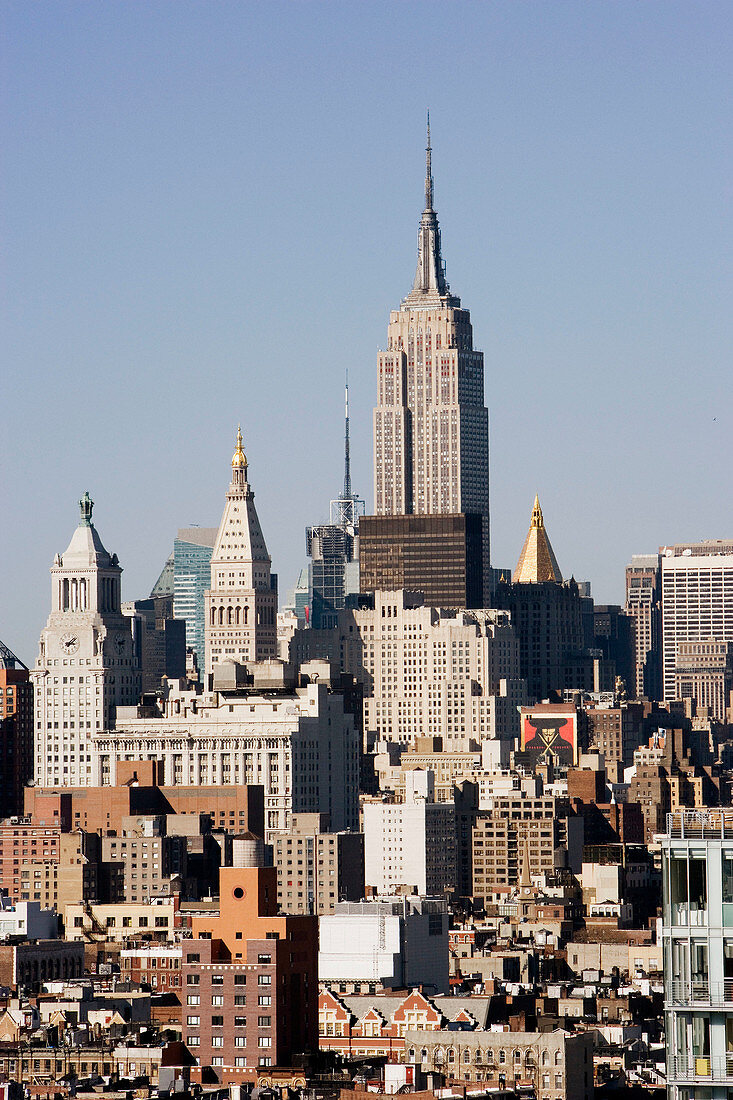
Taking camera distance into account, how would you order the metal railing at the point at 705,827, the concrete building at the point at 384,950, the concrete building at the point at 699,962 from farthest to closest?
the concrete building at the point at 384,950 < the metal railing at the point at 705,827 < the concrete building at the point at 699,962

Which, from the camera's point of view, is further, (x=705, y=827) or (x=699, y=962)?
(x=705, y=827)

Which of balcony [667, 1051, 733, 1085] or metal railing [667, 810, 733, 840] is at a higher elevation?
metal railing [667, 810, 733, 840]

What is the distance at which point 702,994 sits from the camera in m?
59.1

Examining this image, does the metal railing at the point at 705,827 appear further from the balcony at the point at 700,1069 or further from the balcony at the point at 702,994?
the balcony at the point at 700,1069

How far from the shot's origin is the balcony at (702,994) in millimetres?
58875

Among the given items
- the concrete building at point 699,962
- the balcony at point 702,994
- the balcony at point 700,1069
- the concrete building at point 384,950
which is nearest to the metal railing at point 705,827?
the concrete building at point 699,962

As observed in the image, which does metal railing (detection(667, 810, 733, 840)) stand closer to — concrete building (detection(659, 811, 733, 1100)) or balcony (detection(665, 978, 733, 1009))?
concrete building (detection(659, 811, 733, 1100))

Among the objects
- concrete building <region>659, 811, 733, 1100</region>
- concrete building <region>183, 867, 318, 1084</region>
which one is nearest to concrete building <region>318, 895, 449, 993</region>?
concrete building <region>183, 867, 318, 1084</region>

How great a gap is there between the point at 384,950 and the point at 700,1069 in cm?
11225

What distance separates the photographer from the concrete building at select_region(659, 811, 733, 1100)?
193 feet

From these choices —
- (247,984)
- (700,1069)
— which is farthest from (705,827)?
(247,984)

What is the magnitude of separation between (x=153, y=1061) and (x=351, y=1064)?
7.97 meters

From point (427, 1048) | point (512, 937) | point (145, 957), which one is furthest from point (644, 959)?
point (427, 1048)

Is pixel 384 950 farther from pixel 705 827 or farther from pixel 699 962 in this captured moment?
pixel 699 962
